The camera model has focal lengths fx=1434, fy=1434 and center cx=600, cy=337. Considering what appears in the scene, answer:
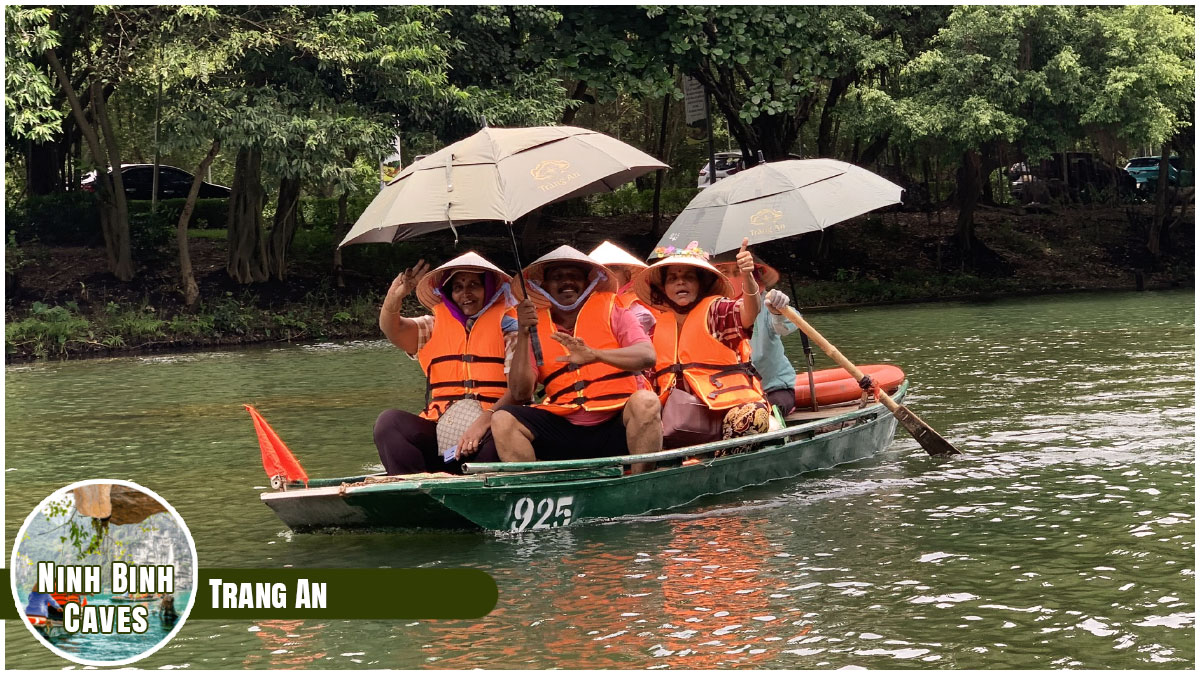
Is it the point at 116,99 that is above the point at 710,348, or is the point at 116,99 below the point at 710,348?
above

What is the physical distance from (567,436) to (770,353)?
239 cm

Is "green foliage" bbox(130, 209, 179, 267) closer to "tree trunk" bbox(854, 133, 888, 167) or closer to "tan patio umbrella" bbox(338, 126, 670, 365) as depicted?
"tree trunk" bbox(854, 133, 888, 167)

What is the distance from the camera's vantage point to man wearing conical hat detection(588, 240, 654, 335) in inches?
340

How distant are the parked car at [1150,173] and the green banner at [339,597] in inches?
1167

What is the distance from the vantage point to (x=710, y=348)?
8844mm

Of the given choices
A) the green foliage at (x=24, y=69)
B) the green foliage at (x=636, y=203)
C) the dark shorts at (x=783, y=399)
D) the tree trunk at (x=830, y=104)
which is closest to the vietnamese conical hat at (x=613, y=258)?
the dark shorts at (x=783, y=399)

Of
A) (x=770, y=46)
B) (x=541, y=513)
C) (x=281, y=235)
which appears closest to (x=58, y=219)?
(x=281, y=235)

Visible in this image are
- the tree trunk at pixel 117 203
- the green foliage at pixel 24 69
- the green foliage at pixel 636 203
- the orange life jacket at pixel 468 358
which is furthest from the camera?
the green foliage at pixel 636 203

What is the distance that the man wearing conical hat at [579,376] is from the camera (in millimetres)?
7871

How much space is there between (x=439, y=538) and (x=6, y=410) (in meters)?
8.83

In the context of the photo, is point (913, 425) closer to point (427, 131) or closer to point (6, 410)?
point (6, 410)

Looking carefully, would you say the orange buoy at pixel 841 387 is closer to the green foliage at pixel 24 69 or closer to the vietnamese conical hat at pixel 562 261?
the vietnamese conical hat at pixel 562 261

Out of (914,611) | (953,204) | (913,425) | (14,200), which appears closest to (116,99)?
(14,200)

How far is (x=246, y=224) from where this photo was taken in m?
24.7
